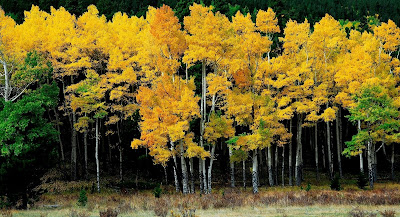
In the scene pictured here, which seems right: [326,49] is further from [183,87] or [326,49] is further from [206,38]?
[183,87]

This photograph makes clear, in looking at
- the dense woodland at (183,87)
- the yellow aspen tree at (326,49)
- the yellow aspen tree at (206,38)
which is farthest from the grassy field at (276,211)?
the yellow aspen tree at (326,49)

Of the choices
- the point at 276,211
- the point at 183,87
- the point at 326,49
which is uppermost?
the point at 326,49

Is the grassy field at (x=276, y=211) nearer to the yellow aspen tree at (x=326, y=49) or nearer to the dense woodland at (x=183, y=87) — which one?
the dense woodland at (x=183, y=87)

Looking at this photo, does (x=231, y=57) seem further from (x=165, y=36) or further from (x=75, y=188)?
(x=75, y=188)

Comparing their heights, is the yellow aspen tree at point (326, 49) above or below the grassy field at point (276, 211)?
above

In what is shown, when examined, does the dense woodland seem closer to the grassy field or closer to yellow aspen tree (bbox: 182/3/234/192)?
yellow aspen tree (bbox: 182/3/234/192)

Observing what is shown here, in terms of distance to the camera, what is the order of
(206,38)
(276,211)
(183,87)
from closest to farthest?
(276,211) < (206,38) < (183,87)

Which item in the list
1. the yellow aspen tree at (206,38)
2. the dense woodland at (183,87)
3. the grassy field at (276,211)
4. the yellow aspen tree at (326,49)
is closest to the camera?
the grassy field at (276,211)

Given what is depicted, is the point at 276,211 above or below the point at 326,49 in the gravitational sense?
below

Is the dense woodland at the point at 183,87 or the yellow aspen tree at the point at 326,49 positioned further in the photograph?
the yellow aspen tree at the point at 326,49

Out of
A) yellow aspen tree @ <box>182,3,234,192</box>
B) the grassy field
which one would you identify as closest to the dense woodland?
yellow aspen tree @ <box>182,3,234,192</box>

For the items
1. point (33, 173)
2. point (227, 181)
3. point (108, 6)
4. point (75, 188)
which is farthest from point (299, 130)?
point (108, 6)

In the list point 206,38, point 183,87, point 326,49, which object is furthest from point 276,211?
point 326,49

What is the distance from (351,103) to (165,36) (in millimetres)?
13742
